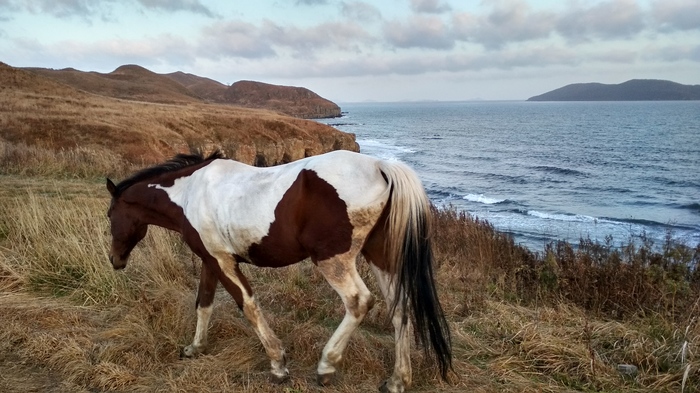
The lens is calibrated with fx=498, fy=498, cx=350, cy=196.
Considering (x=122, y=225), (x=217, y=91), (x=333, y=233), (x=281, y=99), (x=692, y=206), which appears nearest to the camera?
(x=333, y=233)

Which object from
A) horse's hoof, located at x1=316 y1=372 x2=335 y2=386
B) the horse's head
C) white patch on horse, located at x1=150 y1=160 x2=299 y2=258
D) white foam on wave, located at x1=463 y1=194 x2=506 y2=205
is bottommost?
white foam on wave, located at x1=463 y1=194 x2=506 y2=205

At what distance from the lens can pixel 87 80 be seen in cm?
7581

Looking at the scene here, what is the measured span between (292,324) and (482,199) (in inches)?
834

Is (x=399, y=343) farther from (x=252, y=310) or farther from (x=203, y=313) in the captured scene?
(x=203, y=313)

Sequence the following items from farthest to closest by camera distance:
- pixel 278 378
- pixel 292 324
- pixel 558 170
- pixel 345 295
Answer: pixel 558 170
pixel 292 324
pixel 278 378
pixel 345 295

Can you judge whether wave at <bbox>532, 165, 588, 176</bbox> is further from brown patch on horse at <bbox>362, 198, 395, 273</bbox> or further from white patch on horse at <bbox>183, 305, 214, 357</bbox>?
white patch on horse at <bbox>183, 305, 214, 357</bbox>

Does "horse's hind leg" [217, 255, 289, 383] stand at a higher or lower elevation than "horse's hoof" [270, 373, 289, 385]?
higher

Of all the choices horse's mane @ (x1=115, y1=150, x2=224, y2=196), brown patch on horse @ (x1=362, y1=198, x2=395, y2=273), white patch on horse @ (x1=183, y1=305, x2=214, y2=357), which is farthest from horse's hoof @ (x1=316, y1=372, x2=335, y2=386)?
horse's mane @ (x1=115, y1=150, x2=224, y2=196)

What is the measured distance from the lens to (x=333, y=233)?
3516mm

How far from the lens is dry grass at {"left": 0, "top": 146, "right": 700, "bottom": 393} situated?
388 centimetres

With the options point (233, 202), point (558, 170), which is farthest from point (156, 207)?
point (558, 170)

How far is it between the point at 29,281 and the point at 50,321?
130 centimetres

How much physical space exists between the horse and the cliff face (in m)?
137

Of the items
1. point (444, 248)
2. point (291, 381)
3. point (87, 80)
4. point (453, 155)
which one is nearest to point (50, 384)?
point (291, 381)
